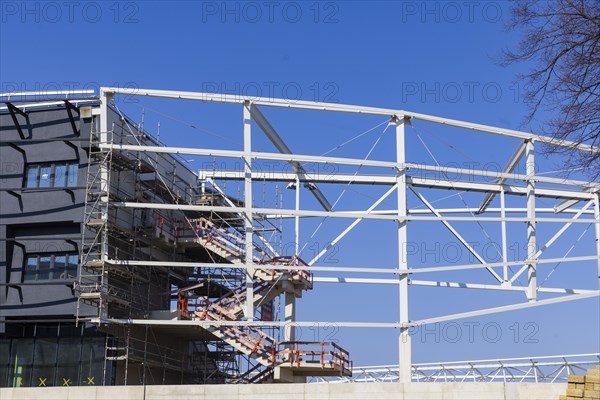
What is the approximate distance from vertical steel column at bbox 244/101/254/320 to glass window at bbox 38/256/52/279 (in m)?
8.85

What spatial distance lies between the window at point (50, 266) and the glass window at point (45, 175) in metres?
3.33

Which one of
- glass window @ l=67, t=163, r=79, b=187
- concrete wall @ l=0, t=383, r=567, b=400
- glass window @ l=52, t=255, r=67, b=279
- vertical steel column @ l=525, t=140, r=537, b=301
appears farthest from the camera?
vertical steel column @ l=525, t=140, r=537, b=301

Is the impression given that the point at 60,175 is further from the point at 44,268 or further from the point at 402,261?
the point at 402,261

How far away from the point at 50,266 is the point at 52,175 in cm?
421

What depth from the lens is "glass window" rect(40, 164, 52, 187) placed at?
40750 mm

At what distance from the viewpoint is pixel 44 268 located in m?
39.9

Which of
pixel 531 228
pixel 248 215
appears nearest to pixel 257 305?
pixel 248 215

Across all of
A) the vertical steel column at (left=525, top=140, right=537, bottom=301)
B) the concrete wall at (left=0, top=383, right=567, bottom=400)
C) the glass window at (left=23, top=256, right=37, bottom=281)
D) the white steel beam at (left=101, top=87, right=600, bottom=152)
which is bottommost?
the concrete wall at (left=0, top=383, right=567, bottom=400)

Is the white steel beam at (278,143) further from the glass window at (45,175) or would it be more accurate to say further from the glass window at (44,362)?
the glass window at (44,362)

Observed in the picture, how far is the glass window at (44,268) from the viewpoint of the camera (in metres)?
39.8

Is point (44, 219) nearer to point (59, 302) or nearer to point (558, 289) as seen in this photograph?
point (59, 302)

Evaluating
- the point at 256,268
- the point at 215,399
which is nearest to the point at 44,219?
the point at 256,268

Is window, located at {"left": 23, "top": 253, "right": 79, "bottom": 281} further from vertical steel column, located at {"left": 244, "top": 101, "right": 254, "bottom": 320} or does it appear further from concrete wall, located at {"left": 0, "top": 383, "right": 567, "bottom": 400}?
concrete wall, located at {"left": 0, "top": 383, "right": 567, "bottom": 400}

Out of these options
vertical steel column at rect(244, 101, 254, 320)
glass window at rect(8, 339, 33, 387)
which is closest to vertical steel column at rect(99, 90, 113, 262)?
glass window at rect(8, 339, 33, 387)
